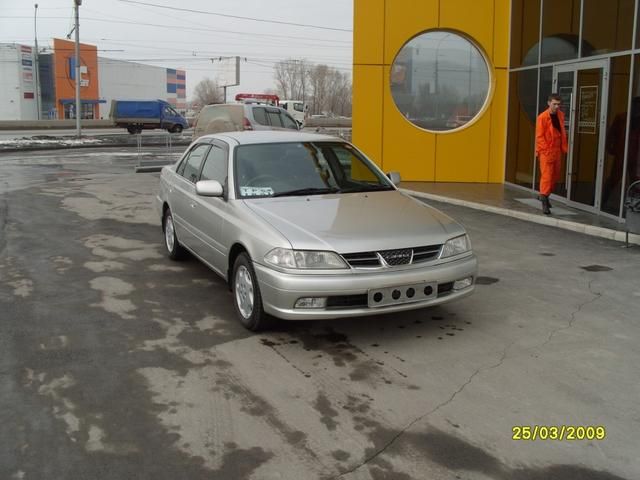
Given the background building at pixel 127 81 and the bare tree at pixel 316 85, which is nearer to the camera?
the background building at pixel 127 81

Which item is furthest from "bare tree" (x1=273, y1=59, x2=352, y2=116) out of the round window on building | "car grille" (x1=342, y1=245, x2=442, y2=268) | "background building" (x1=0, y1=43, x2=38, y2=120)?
"car grille" (x1=342, y1=245, x2=442, y2=268)

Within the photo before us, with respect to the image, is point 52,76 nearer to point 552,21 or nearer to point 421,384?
point 552,21

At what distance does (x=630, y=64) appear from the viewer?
9828mm

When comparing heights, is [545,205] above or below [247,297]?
above

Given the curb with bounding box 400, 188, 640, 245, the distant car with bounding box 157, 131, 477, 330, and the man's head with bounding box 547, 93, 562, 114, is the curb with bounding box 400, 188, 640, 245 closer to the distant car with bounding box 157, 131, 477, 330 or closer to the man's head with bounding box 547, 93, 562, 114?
the man's head with bounding box 547, 93, 562, 114

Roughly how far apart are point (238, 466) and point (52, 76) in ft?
251

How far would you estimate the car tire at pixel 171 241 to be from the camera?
763cm

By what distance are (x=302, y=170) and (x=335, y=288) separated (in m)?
1.86

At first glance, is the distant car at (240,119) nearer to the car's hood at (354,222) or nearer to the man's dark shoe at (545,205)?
the man's dark shoe at (545,205)

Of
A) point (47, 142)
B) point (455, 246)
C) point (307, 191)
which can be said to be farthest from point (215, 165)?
point (47, 142)

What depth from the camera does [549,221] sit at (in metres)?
10.2

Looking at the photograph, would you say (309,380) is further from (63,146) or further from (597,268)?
(63,146)

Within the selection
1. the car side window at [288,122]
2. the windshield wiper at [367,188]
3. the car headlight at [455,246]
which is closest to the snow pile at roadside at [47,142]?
the car side window at [288,122]

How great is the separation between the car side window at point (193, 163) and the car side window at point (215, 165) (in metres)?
0.19
